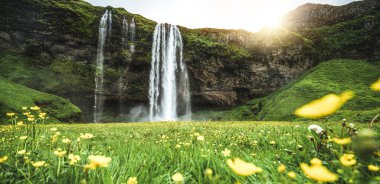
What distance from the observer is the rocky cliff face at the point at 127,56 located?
37500mm

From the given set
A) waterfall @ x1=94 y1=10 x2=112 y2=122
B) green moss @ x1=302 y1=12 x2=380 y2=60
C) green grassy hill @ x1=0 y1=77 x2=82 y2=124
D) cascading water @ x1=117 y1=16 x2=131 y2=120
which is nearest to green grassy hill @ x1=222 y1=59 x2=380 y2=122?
green moss @ x1=302 y1=12 x2=380 y2=60

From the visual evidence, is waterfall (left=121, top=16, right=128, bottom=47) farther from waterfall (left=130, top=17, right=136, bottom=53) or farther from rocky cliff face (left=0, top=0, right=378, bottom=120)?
waterfall (left=130, top=17, right=136, bottom=53)

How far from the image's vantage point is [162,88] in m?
43.3

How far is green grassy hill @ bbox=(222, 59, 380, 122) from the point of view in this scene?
98.3 feet

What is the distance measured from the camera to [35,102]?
1078 inches

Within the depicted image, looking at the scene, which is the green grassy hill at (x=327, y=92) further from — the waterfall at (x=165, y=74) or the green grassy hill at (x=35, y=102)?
the green grassy hill at (x=35, y=102)

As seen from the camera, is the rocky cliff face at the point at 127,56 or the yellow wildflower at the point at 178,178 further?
the rocky cliff face at the point at 127,56

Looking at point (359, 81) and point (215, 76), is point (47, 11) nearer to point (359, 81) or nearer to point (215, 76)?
point (215, 76)

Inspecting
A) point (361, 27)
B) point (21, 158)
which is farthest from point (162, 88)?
point (361, 27)

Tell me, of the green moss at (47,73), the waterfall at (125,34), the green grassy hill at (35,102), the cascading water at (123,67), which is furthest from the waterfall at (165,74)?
the green grassy hill at (35,102)

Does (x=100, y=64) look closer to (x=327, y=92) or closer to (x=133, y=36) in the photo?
(x=133, y=36)

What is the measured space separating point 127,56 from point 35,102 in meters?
17.7

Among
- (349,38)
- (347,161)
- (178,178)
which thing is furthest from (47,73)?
(349,38)

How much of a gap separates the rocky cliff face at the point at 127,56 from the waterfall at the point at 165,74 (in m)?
1.45
